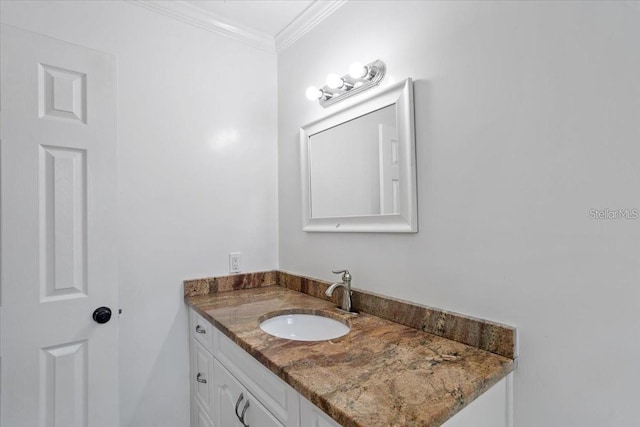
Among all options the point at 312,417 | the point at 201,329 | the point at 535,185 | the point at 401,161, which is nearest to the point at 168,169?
the point at 201,329

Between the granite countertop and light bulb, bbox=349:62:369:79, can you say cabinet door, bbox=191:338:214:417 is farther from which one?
light bulb, bbox=349:62:369:79

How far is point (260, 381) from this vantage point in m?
1.03

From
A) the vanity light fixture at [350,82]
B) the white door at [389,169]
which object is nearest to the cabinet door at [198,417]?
the white door at [389,169]

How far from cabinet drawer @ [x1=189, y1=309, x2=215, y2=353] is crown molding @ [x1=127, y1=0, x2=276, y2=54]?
1.53 metres

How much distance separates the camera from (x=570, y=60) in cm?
84

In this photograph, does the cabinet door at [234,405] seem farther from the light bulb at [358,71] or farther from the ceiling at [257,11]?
the ceiling at [257,11]

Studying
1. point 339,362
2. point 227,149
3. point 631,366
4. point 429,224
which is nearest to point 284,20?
point 227,149

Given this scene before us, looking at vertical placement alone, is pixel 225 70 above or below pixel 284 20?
below

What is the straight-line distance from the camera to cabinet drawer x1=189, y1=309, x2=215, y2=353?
1430mm

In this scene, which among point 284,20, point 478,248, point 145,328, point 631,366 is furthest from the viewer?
point 284,20

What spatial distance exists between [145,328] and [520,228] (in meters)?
1.65

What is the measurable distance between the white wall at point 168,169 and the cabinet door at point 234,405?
0.45 metres

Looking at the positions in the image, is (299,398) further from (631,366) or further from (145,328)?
(145,328)

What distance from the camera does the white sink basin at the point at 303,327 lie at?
1.37m
